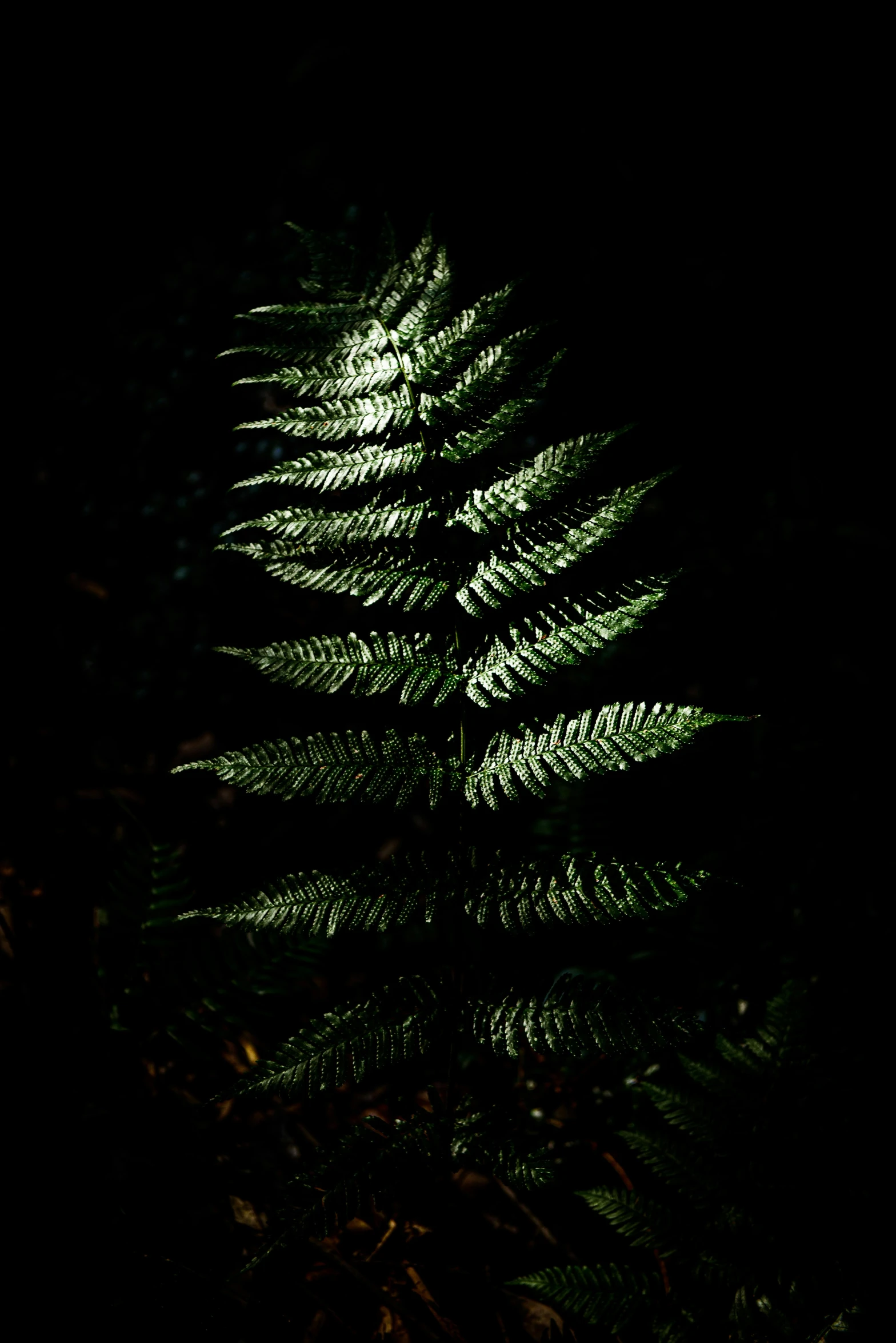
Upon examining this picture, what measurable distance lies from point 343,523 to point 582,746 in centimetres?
64

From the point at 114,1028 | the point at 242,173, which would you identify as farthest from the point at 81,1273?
the point at 242,173

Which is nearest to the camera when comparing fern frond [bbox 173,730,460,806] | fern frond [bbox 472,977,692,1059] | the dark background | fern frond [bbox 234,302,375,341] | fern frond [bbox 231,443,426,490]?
fern frond [bbox 472,977,692,1059]

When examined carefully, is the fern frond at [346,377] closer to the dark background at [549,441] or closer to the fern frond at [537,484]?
the fern frond at [537,484]

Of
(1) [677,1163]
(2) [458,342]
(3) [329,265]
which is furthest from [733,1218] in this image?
(3) [329,265]

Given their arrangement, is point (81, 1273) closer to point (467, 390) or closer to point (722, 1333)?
point (722, 1333)

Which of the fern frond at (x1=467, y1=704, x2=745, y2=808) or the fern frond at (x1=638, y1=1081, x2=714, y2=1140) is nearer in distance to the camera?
the fern frond at (x1=467, y1=704, x2=745, y2=808)

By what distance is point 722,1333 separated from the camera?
1409mm

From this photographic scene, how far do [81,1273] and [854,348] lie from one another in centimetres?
362

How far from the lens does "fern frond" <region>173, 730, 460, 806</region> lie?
4.56ft

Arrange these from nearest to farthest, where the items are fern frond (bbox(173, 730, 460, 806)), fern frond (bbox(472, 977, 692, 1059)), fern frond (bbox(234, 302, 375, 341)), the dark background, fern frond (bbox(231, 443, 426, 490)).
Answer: fern frond (bbox(472, 977, 692, 1059)) < fern frond (bbox(173, 730, 460, 806)) < fern frond (bbox(231, 443, 426, 490)) < fern frond (bbox(234, 302, 375, 341)) < the dark background

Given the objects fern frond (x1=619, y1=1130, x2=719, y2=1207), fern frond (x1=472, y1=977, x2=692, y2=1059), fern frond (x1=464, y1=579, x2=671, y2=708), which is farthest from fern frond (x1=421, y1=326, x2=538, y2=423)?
fern frond (x1=619, y1=1130, x2=719, y2=1207)

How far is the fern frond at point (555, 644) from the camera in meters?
1.37

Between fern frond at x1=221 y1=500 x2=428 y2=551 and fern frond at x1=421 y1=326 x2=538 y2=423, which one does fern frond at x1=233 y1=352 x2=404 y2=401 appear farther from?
fern frond at x1=221 y1=500 x2=428 y2=551

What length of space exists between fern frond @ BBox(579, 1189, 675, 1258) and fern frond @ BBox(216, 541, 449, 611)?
1.29 meters
